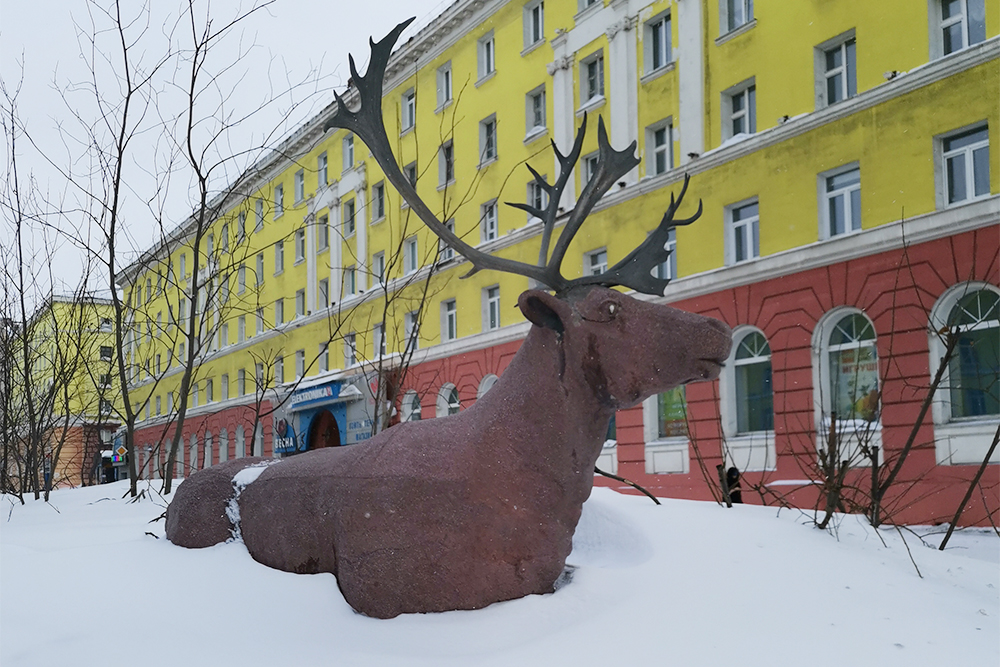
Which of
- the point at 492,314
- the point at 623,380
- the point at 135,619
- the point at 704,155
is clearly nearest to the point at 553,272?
the point at 623,380

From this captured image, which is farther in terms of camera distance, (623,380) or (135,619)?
(623,380)

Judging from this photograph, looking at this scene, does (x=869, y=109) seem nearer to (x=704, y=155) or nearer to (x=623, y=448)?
(x=704, y=155)

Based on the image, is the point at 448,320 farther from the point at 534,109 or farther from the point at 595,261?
the point at 534,109

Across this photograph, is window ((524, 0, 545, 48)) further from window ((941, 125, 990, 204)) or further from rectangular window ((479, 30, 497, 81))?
window ((941, 125, 990, 204))

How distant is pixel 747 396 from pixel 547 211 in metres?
11.5

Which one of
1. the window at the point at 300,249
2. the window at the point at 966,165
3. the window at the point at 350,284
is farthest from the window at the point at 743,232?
the window at the point at 300,249

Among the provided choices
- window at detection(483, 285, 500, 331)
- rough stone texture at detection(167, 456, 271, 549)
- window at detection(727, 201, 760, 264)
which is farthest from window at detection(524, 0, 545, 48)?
rough stone texture at detection(167, 456, 271, 549)

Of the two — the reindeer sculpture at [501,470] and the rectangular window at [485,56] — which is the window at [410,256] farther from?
the reindeer sculpture at [501,470]

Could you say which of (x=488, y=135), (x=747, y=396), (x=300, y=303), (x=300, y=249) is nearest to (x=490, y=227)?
(x=488, y=135)

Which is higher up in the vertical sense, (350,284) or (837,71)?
(837,71)

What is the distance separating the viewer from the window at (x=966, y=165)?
1155cm

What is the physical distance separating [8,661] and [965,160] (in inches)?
489

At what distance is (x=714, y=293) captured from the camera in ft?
48.7

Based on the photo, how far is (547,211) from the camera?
12.2 feet
